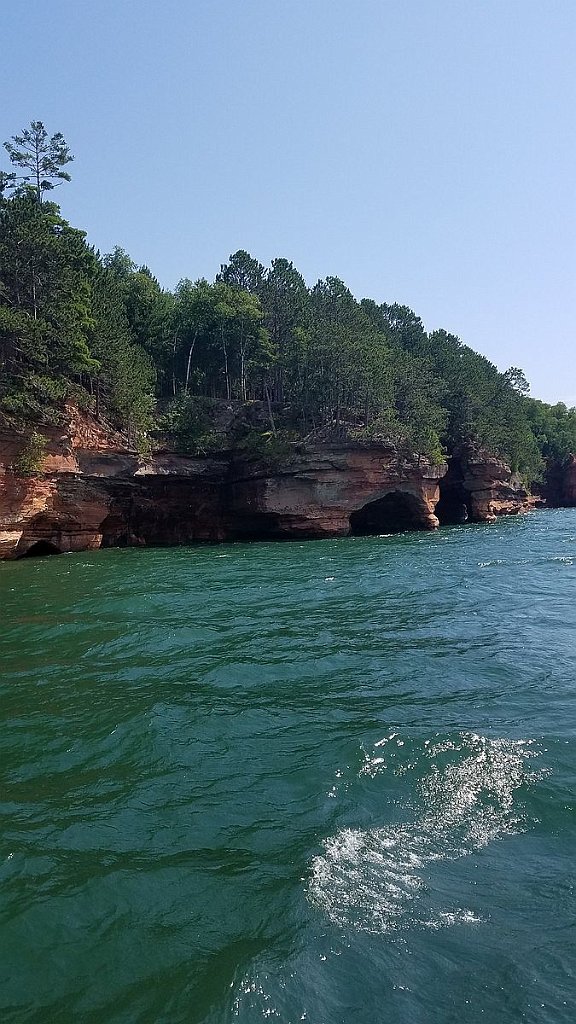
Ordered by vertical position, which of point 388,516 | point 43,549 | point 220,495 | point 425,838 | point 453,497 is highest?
point 220,495

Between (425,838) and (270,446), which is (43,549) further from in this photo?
(425,838)

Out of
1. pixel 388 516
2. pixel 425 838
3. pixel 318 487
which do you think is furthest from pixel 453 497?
pixel 425 838

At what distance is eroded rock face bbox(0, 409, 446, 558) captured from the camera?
3033 centimetres

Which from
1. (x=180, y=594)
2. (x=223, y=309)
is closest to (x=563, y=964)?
(x=180, y=594)

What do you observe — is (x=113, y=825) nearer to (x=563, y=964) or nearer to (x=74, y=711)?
(x=74, y=711)

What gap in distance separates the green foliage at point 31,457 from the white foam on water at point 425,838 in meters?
22.7

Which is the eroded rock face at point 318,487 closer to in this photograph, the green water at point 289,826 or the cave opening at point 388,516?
the cave opening at point 388,516

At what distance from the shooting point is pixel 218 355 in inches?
1922

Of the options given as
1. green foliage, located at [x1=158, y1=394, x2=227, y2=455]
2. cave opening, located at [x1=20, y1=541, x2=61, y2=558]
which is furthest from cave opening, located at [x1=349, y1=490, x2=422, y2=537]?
cave opening, located at [x1=20, y1=541, x2=61, y2=558]

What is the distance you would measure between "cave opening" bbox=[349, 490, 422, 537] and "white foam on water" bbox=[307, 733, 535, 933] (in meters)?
33.9

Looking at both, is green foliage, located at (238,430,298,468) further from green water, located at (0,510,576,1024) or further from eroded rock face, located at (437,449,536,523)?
green water, located at (0,510,576,1024)

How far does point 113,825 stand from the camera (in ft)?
17.6

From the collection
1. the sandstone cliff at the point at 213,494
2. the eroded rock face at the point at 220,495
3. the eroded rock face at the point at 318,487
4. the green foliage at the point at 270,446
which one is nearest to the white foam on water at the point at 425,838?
the sandstone cliff at the point at 213,494

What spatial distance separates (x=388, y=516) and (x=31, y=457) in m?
25.5
